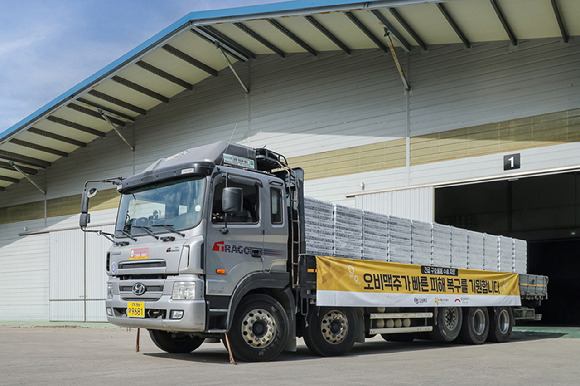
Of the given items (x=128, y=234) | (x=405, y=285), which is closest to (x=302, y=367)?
(x=128, y=234)

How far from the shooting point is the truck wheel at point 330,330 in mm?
11109

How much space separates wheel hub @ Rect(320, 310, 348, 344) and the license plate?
3.02 m

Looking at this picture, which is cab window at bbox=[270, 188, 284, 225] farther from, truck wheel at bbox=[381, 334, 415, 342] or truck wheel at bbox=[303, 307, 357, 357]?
truck wheel at bbox=[381, 334, 415, 342]

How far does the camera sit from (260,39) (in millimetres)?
21578

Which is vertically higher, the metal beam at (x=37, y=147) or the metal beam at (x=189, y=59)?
the metal beam at (x=189, y=59)

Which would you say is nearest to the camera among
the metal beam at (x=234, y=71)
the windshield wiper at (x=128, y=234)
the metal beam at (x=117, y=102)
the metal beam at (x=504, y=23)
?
the windshield wiper at (x=128, y=234)

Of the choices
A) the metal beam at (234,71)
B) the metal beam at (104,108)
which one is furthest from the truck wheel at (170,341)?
the metal beam at (104,108)

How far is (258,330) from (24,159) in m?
21.3

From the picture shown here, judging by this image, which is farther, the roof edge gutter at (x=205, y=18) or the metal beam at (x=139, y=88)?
the metal beam at (x=139, y=88)

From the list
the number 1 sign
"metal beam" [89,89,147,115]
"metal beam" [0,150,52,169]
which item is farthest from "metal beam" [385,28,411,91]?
"metal beam" [0,150,52,169]

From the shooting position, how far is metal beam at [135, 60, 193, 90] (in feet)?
75.3

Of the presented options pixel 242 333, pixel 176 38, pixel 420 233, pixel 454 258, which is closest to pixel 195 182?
pixel 242 333

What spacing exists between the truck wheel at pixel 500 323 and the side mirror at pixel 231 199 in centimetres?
825

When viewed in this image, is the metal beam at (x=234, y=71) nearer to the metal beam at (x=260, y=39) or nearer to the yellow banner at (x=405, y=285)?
the metal beam at (x=260, y=39)
